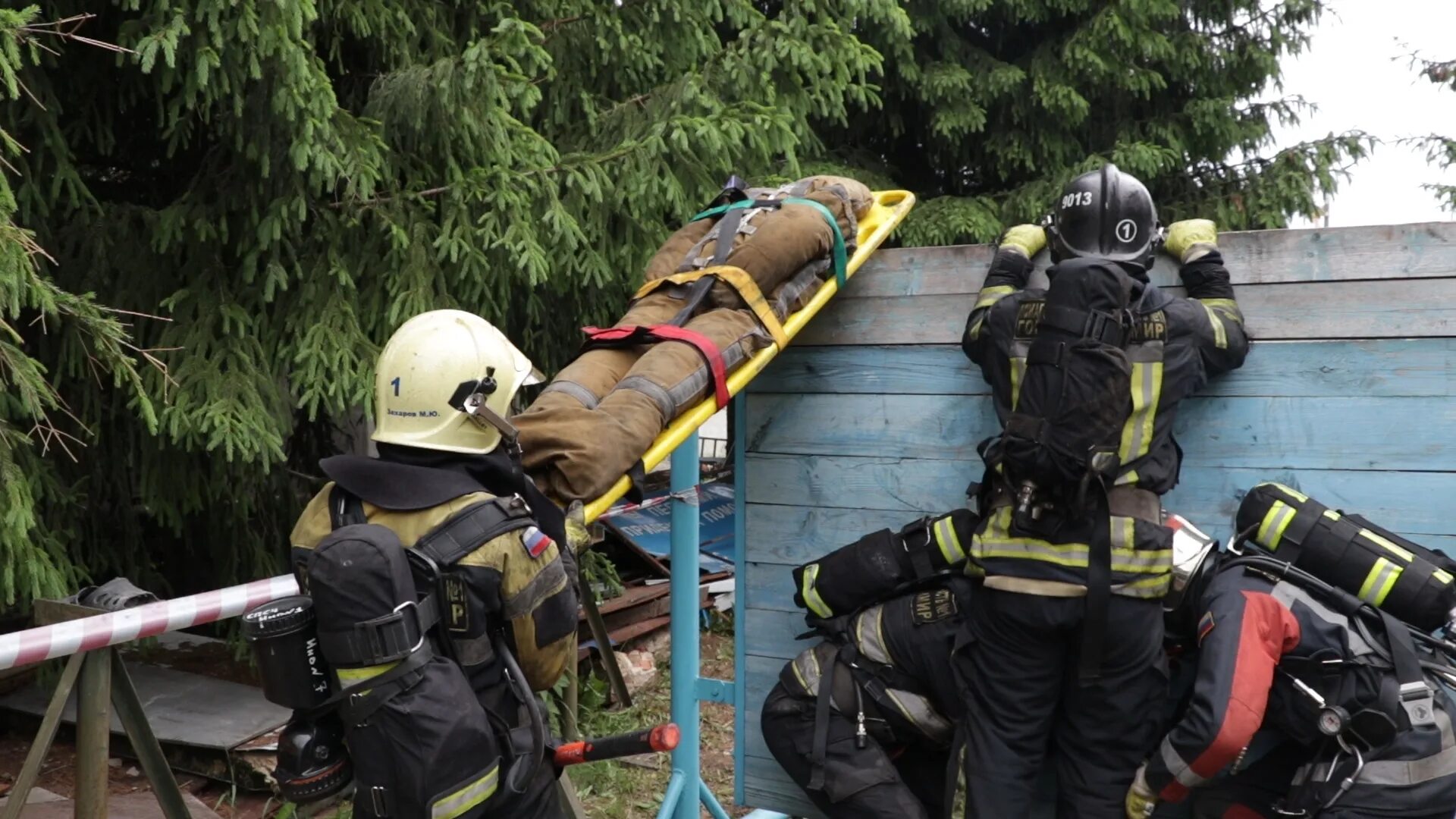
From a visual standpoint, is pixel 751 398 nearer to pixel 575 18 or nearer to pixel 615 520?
pixel 575 18

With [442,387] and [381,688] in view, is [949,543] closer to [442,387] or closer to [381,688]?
[442,387]

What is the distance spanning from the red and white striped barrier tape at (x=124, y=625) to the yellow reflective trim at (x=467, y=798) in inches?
34.7

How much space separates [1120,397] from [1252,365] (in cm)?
59

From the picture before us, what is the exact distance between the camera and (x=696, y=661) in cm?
435

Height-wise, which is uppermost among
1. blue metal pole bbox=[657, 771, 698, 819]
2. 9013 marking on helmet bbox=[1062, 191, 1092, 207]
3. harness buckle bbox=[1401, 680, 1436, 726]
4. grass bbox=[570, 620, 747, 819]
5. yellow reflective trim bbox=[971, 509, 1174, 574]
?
9013 marking on helmet bbox=[1062, 191, 1092, 207]

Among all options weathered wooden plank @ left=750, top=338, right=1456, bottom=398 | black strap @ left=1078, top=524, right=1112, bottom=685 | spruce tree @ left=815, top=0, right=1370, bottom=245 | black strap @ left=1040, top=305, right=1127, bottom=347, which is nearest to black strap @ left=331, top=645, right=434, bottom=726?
black strap @ left=1078, top=524, right=1112, bottom=685

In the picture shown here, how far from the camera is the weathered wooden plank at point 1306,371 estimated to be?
318 cm

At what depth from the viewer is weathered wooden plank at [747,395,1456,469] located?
3213 millimetres

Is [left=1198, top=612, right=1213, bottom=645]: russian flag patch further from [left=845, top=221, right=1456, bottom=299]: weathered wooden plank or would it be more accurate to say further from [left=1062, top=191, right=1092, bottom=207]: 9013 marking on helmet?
[left=1062, top=191, right=1092, bottom=207]: 9013 marking on helmet

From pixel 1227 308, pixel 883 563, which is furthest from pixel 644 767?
pixel 1227 308

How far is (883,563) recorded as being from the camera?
363cm

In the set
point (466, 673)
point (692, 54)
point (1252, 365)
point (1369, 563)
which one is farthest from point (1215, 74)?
point (466, 673)

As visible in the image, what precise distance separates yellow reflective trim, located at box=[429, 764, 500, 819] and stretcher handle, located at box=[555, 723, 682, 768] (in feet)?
0.69

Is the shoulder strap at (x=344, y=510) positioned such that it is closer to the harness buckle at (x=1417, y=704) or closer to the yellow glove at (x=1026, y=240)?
the yellow glove at (x=1026, y=240)
